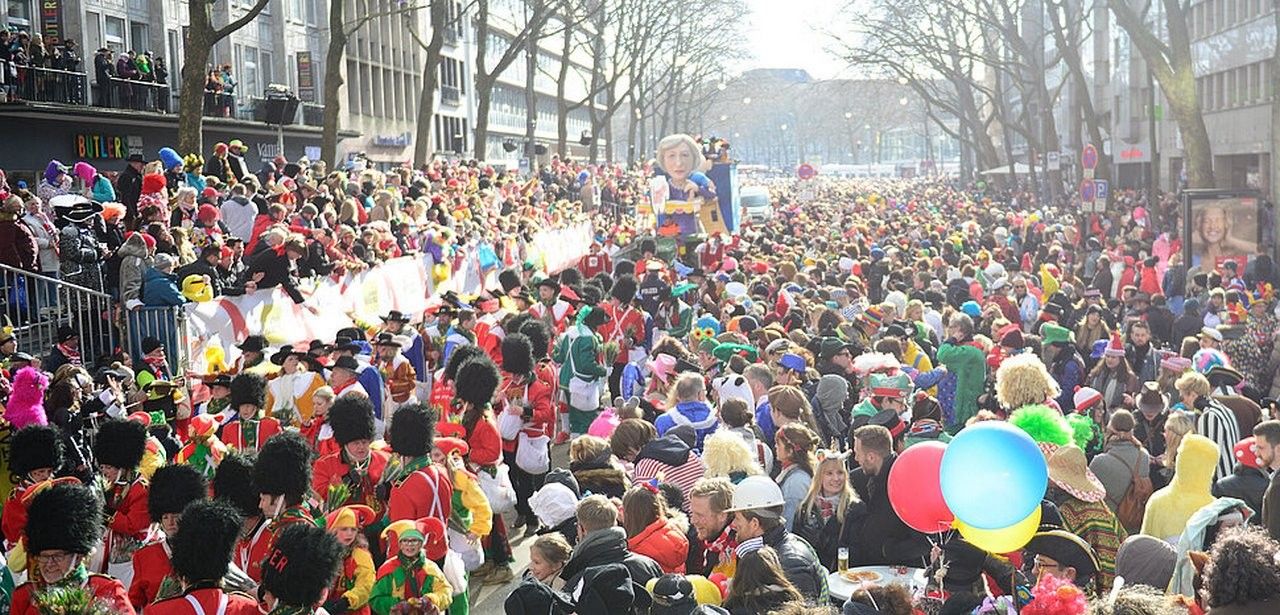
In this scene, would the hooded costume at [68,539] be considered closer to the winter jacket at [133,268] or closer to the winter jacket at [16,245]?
the winter jacket at [133,268]

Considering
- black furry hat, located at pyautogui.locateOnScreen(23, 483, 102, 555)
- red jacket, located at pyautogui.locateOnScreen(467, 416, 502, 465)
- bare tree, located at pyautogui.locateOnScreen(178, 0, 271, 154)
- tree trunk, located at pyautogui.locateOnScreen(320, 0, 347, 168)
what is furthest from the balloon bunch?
tree trunk, located at pyautogui.locateOnScreen(320, 0, 347, 168)

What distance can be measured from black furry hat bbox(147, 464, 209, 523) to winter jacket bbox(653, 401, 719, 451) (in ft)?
11.1

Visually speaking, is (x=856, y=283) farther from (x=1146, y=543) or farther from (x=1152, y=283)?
(x=1146, y=543)

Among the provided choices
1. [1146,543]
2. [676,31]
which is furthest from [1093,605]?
[676,31]

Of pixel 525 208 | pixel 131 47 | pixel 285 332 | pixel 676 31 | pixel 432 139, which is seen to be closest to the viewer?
pixel 285 332

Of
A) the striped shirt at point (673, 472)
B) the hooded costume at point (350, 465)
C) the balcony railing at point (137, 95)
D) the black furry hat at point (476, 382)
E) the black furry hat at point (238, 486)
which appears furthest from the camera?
the balcony railing at point (137, 95)

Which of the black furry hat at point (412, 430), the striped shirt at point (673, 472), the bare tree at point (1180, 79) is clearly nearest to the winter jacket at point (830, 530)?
the striped shirt at point (673, 472)

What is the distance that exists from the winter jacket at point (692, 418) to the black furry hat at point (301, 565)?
155 inches

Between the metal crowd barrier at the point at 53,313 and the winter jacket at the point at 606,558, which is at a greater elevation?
the metal crowd barrier at the point at 53,313

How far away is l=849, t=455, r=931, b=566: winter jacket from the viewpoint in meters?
7.69

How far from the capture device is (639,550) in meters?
7.35

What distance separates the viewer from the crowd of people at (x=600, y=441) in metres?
6.43

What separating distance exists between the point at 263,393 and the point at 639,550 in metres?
3.85

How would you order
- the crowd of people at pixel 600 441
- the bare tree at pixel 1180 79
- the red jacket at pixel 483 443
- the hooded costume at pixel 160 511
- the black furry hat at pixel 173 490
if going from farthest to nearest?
the bare tree at pixel 1180 79
the red jacket at pixel 483 443
the black furry hat at pixel 173 490
the hooded costume at pixel 160 511
the crowd of people at pixel 600 441
